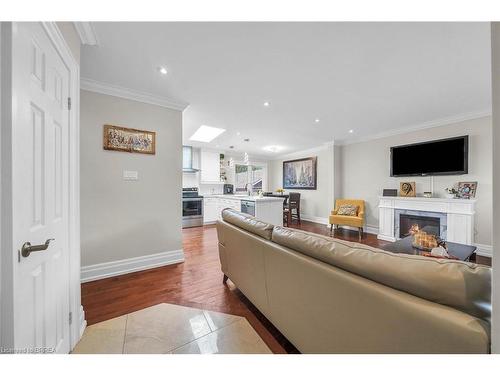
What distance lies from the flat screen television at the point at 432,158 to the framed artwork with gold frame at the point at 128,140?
4.79 m

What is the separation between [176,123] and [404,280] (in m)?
3.06

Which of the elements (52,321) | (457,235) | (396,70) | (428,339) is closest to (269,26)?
(396,70)

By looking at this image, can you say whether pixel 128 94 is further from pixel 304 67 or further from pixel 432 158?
pixel 432 158

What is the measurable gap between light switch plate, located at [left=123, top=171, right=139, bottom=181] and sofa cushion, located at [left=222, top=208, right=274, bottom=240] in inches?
54.0

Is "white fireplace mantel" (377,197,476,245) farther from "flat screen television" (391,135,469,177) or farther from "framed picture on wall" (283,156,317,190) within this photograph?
"framed picture on wall" (283,156,317,190)

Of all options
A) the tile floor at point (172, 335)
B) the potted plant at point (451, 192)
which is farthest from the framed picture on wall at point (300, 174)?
the tile floor at point (172, 335)

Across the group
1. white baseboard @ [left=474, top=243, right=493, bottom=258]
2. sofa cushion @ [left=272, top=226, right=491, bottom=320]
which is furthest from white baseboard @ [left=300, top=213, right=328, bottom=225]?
sofa cushion @ [left=272, top=226, right=491, bottom=320]

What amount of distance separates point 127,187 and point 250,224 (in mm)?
1875

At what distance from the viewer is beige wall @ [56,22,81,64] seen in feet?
4.22

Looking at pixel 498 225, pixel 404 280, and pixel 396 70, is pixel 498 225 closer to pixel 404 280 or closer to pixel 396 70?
pixel 404 280

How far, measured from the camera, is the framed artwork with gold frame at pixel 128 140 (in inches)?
98.3

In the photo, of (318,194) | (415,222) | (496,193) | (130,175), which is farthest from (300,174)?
(496,193)

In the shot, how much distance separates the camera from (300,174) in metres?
6.79

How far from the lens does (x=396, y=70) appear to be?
2164 mm
